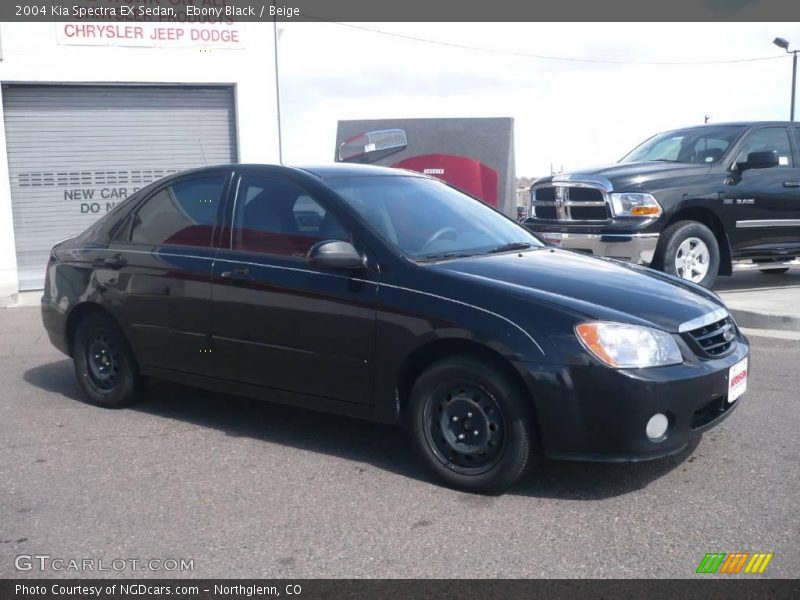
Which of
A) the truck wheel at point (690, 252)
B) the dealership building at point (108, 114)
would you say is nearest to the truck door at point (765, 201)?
the truck wheel at point (690, 252)

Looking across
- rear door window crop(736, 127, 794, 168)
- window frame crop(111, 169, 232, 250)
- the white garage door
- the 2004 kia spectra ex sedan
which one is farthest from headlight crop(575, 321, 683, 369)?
the white garage door

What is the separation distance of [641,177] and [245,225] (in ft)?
17.5

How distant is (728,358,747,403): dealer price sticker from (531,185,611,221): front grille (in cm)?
469

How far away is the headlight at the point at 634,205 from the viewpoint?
355 inches

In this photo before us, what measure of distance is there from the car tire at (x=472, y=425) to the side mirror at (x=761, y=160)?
652 cm

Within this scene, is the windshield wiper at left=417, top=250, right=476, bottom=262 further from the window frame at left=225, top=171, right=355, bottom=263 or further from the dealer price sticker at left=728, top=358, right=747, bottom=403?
the dealer price sticker at left=728, top=358, right=747, bottom=403

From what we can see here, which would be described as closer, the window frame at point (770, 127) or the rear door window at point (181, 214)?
the rear door window at point (181, 214)

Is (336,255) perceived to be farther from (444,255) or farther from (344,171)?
(344,171)

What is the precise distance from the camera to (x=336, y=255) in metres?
4.50

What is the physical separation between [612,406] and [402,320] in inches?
44.0

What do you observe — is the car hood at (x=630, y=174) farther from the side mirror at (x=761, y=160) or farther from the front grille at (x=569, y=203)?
the side mirror at (x=761, y=160)

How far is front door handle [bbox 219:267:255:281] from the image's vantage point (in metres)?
5.03

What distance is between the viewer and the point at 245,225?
520 centimetres
